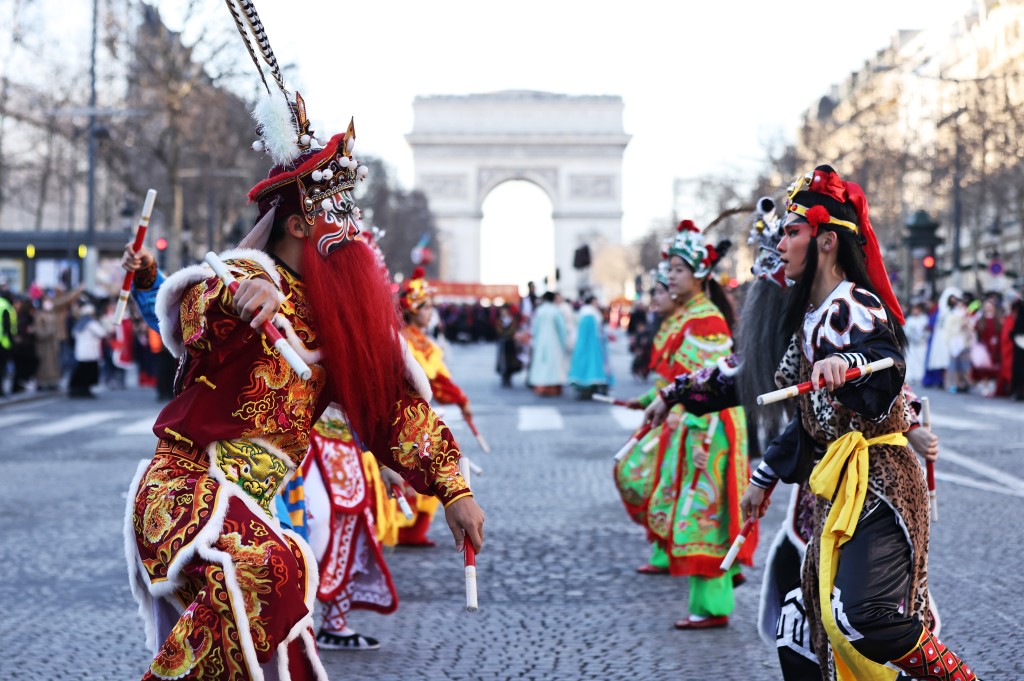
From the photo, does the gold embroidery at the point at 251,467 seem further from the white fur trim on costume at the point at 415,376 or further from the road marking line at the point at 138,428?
the road marking line at the point at 138,428

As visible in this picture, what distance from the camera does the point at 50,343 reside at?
919 inches

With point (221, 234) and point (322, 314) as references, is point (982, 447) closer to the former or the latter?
point (322, 314)

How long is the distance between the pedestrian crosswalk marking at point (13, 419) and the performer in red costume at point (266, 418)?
1404 cm

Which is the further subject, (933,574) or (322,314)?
(933,574)

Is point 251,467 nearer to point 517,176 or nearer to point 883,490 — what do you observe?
point 883,490

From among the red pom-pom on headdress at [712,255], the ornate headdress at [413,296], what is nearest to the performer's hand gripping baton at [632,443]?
the red pom-pom on headdress at [712,255]

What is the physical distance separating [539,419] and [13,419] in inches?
248

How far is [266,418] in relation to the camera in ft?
11.4

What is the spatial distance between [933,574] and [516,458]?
6.13m

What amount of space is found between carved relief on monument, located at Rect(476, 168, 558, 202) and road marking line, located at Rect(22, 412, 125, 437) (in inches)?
2523

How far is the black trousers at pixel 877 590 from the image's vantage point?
372 cm

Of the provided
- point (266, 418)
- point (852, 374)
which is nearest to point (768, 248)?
point (852, 374)

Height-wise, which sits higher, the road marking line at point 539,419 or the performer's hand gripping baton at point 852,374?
the performer's hand gripping baton at point 852,374

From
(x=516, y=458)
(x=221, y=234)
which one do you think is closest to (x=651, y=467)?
(x=516, y=458)
